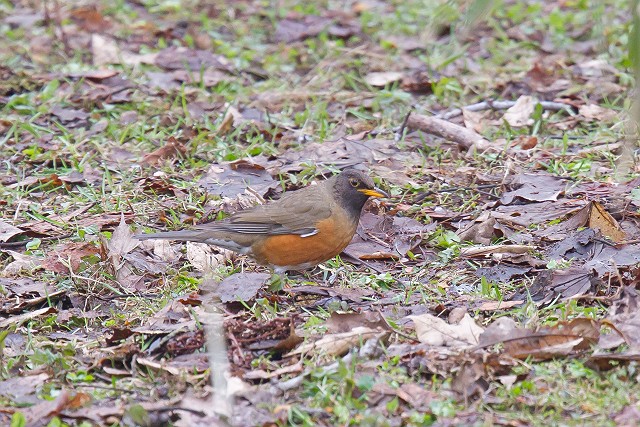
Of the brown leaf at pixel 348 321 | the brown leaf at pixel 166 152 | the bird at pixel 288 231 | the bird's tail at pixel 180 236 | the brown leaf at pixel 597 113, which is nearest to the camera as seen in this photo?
the brown leaf at pixel 348 321

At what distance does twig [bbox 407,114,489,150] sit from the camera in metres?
7.70

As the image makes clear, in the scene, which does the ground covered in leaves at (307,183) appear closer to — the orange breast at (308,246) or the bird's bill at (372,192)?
the orange breast at (308,246)

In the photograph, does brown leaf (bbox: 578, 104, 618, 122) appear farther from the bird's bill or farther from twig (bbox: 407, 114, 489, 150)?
the bird's bill

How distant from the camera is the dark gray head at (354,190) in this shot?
630 cm

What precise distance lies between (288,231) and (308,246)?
0.19m

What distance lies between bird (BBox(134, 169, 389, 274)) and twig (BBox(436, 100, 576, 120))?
7.68 feet

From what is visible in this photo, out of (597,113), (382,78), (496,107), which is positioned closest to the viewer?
(597,113)

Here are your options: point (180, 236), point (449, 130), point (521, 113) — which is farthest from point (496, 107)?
point (180, 236)

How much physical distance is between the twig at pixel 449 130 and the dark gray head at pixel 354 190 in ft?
5.09

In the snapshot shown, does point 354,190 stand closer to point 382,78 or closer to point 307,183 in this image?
point 307,183

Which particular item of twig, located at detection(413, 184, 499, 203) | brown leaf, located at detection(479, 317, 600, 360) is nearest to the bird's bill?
twig, located at detection(413, 184, 499, 203)

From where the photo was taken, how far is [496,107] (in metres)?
8.48

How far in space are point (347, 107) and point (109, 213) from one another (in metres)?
2.75

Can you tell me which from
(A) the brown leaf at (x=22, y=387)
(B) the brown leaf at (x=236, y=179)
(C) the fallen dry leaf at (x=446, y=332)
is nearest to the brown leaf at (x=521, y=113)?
(B) the brown leaf at (x=236, y=179)
